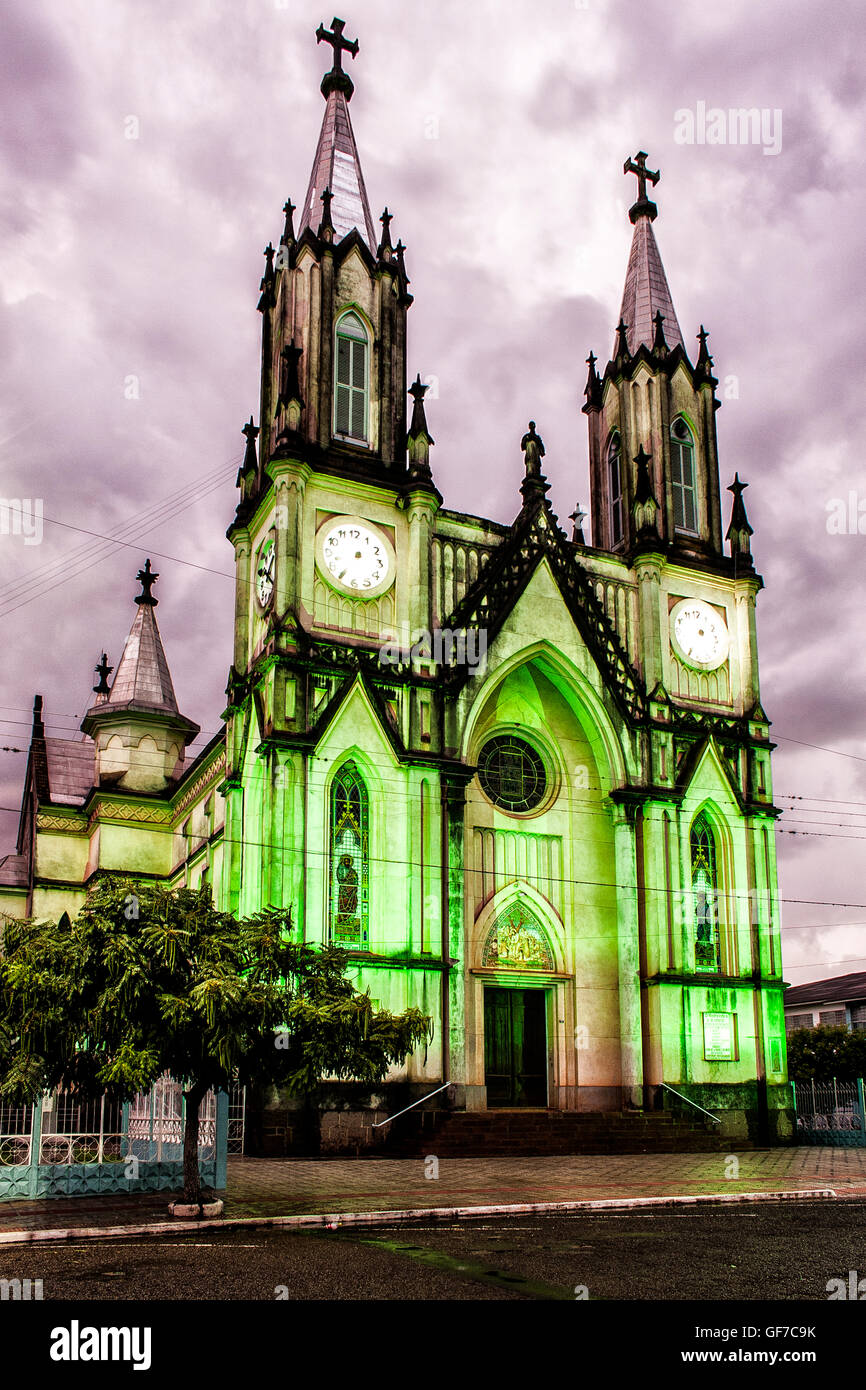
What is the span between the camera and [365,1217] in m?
15.6

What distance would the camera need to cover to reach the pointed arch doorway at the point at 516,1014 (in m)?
31.0

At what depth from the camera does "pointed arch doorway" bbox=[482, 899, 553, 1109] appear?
102 ft

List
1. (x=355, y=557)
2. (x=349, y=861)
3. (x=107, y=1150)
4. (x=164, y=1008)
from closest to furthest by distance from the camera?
(x=164, y=1008) → (x=107, y=1150) → (x=349, y=861) → (x=355, y=557)

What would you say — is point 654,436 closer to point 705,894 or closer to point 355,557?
point 355,557

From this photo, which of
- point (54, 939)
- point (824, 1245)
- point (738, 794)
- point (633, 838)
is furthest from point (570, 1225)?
point (738, 794)

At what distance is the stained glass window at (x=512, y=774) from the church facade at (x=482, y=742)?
0.22 ft

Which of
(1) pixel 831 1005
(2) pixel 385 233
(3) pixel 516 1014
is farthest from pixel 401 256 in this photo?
(1) pixel 831 1005

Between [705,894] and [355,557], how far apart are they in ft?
43.2

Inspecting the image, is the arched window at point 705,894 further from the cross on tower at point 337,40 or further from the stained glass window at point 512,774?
the cross on tower at point 337,40

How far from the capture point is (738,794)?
1364 inches

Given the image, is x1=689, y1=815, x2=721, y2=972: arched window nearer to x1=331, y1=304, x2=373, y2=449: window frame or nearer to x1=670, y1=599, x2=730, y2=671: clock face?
x1=670, y1=599, x2=730, y2=671: clock face

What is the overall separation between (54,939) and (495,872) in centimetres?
1687
